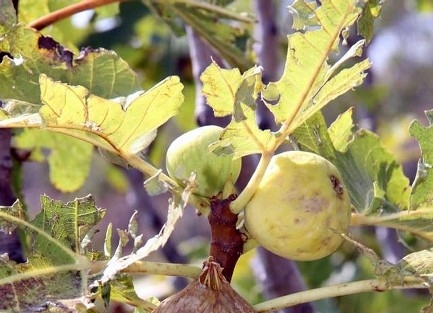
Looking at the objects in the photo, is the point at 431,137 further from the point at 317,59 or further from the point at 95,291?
the point at 95,291

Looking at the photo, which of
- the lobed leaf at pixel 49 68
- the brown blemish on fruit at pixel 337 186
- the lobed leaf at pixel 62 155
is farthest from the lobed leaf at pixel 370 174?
the lobed leaf at pixel 62 155

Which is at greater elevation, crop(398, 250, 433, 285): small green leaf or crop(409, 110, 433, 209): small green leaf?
crop(409, 110, 433, 209): small green leaf

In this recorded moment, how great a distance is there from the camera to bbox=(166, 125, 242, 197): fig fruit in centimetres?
70

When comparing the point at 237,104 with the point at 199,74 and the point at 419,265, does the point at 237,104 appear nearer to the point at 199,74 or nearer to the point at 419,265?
the point at 419,265

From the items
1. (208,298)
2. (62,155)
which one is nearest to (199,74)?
(62,155)

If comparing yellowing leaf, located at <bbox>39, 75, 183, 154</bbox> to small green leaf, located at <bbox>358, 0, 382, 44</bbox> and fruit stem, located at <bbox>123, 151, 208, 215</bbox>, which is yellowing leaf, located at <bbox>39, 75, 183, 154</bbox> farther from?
small green leaf, located at <bbox>358, 0, 382, 44</bbox>

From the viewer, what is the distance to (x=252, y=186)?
670 mm

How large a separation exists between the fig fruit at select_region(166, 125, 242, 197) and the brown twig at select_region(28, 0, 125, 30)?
327mm

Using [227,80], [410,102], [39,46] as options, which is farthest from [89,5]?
[410,102]

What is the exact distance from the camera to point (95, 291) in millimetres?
670

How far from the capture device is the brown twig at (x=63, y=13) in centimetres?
95

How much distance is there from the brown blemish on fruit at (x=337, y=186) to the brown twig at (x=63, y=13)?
43 centimetres

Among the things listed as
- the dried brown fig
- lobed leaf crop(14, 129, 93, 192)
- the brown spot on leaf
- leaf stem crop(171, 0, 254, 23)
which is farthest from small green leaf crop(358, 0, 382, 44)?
lobed leaf crop(14, 129, 93, 192)

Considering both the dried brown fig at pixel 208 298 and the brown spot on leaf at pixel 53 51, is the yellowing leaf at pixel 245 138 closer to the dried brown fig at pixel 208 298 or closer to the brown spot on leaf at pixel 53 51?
the dried brown fig at pixel 208 298
